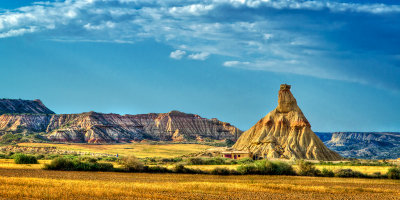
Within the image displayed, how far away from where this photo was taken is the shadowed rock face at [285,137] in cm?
8012

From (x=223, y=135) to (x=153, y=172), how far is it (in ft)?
418

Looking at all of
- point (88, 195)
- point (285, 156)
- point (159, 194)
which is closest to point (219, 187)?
point (159, 194)

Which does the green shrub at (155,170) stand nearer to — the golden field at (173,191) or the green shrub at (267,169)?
the green shrub at (267,169)

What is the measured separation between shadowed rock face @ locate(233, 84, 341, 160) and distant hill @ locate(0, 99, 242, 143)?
69.1 m

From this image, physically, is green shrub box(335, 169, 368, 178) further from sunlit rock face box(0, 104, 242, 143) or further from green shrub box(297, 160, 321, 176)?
sunlit rock face box(0, 104, 242, 143)

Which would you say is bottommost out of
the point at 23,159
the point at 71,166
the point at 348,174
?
the point at 348,174

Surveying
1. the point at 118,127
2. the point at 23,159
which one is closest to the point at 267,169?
the point at 23,159

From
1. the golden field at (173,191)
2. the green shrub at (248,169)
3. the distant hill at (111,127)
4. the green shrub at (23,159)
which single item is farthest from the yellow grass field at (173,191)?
the distant hill at (111,127)

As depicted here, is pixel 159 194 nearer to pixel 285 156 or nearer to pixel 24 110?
pixel 285 156

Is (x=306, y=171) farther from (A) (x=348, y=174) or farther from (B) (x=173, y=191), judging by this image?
(B) (x=173, y=191)

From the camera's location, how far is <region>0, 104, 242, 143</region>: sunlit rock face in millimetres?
150000

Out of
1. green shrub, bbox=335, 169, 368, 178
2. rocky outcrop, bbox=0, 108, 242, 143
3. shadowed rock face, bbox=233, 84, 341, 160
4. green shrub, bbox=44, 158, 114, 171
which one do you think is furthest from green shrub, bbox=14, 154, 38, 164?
rocky outcrop, bbox=0, 108, 242, 143

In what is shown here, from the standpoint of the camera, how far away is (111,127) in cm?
15938

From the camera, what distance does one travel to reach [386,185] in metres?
40.2
